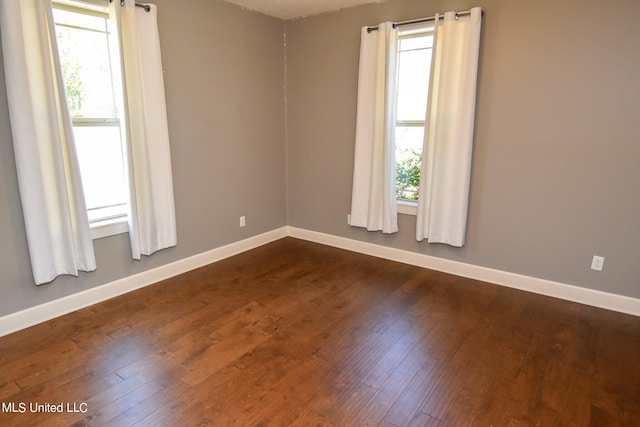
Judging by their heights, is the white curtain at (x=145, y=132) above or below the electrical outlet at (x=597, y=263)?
above

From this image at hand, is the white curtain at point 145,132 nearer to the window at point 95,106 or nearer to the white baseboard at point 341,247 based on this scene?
the window at point 95,106

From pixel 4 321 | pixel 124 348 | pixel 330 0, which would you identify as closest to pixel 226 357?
pixel 124 348

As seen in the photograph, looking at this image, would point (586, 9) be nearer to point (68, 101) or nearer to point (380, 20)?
point (380, 20)

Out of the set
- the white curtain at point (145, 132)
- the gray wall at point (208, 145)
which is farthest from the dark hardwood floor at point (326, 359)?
the white curtain at point (145, 132)

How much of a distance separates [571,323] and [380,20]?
307 cm

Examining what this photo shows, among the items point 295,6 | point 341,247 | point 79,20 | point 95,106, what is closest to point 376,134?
point 341,247

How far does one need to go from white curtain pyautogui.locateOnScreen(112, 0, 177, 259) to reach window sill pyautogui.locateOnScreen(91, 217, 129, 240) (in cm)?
7

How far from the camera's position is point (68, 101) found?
2566 mm

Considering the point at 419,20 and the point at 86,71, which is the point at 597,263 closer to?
the point at 419,20

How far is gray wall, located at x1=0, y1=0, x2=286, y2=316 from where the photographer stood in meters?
2.51

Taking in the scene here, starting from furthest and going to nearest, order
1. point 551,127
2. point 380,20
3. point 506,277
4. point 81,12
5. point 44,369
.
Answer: point 380,20 < point 506,277 < point 551,127 < point 81,12 < point 44,369

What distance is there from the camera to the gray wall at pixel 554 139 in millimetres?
2699

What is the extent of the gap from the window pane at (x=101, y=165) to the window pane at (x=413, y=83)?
257cm

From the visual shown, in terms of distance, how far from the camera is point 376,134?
3703 mm
